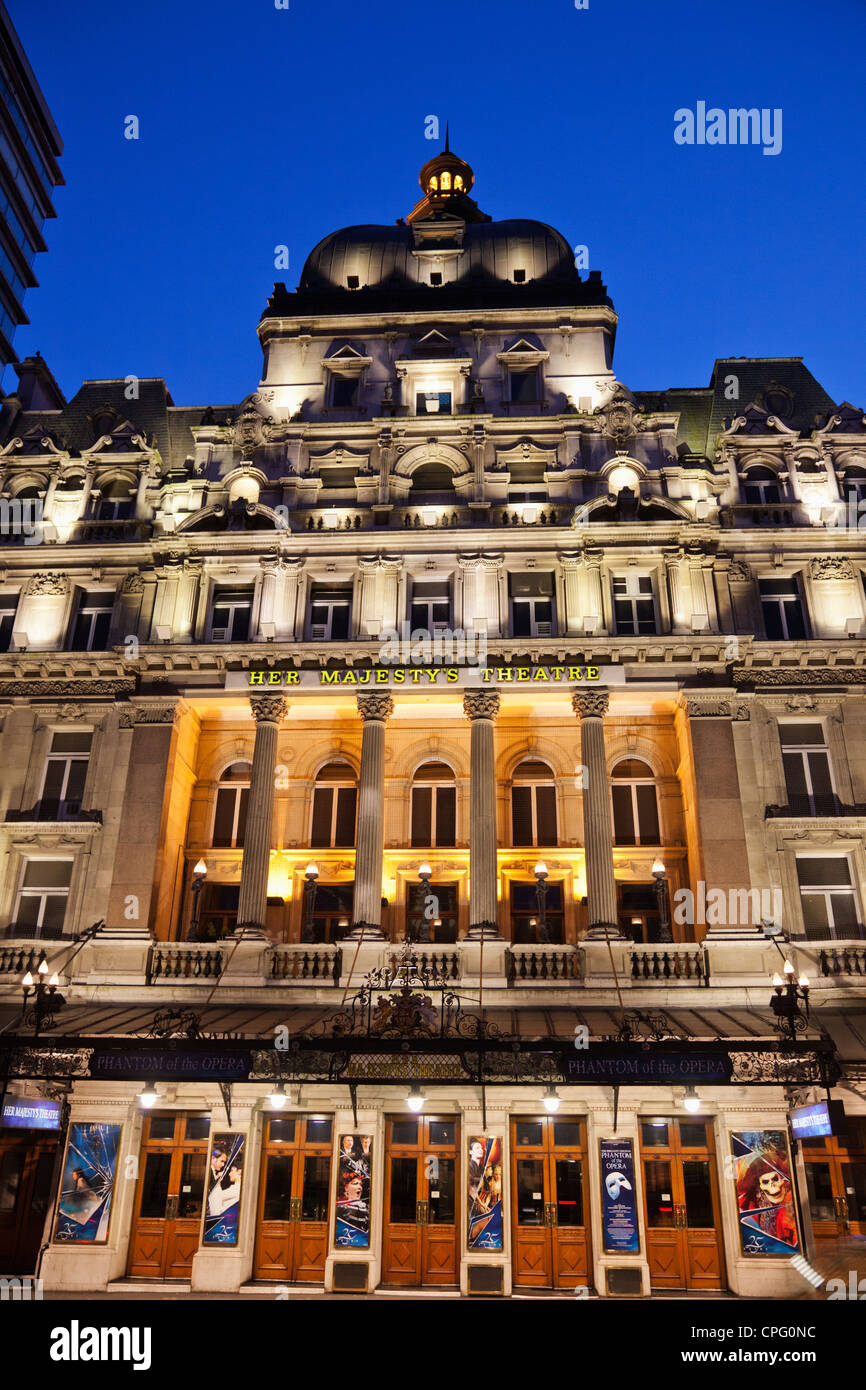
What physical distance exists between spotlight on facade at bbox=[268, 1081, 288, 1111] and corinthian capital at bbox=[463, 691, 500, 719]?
456 inches

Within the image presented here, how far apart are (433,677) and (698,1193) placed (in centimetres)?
1522

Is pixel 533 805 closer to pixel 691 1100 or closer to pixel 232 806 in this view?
pixel 232 806

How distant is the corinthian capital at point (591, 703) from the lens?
2916 cm

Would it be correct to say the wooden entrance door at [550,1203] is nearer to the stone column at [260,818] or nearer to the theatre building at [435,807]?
the theatre building at [435,807]

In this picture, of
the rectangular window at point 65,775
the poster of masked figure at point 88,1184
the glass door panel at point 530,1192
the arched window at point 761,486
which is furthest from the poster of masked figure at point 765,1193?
the rectangular window at point 65,775

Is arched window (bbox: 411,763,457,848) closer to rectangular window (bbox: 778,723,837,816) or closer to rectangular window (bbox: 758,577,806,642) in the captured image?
rectangular window (bbox: 778,723,837,816)

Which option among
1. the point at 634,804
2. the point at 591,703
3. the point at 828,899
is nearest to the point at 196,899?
the point at 591,703

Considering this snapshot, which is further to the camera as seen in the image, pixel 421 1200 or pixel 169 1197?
pixel 169 1197

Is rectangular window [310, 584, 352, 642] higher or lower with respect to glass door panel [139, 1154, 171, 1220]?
higher

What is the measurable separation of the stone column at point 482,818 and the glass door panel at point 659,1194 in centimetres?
661

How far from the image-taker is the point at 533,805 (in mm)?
31828

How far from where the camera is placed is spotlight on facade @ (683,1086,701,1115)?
72.8 feet

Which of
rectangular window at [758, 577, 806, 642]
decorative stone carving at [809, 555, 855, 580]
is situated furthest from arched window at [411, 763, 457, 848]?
decorative stone carving at [809, 555, 855, 580]
